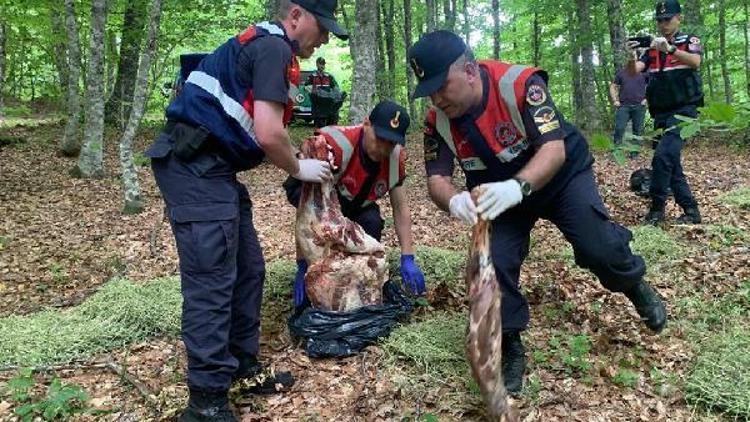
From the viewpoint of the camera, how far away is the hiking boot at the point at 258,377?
3.12 m

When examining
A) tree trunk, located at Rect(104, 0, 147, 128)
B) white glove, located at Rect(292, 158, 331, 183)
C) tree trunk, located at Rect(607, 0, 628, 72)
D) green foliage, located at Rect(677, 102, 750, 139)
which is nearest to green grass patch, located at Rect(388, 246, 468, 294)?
white glove, located at Rect(292, 158, 331, 183)

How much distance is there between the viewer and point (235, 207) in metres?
2.79

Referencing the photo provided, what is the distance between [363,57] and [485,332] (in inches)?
271

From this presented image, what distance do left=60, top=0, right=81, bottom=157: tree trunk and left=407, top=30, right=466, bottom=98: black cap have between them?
892 cm

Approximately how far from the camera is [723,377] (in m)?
2.90

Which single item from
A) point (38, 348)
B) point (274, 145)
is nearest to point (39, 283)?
point (38, 348)

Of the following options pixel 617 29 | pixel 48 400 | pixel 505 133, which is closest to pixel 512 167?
pixel 505 133

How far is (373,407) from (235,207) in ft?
4.09

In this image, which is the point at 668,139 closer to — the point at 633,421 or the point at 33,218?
the point at 633,421

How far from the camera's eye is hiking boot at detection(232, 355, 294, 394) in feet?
10.2

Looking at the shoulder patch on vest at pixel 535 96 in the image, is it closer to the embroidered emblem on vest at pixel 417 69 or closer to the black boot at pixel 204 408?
the embroidered emblem on vest at pixel 417 69

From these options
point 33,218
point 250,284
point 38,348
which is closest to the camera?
point 250,284

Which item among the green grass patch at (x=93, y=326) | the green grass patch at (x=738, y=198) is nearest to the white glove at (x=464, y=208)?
the green grass patch at (x=93, y=326)

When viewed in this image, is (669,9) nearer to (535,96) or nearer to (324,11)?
(535,96)
